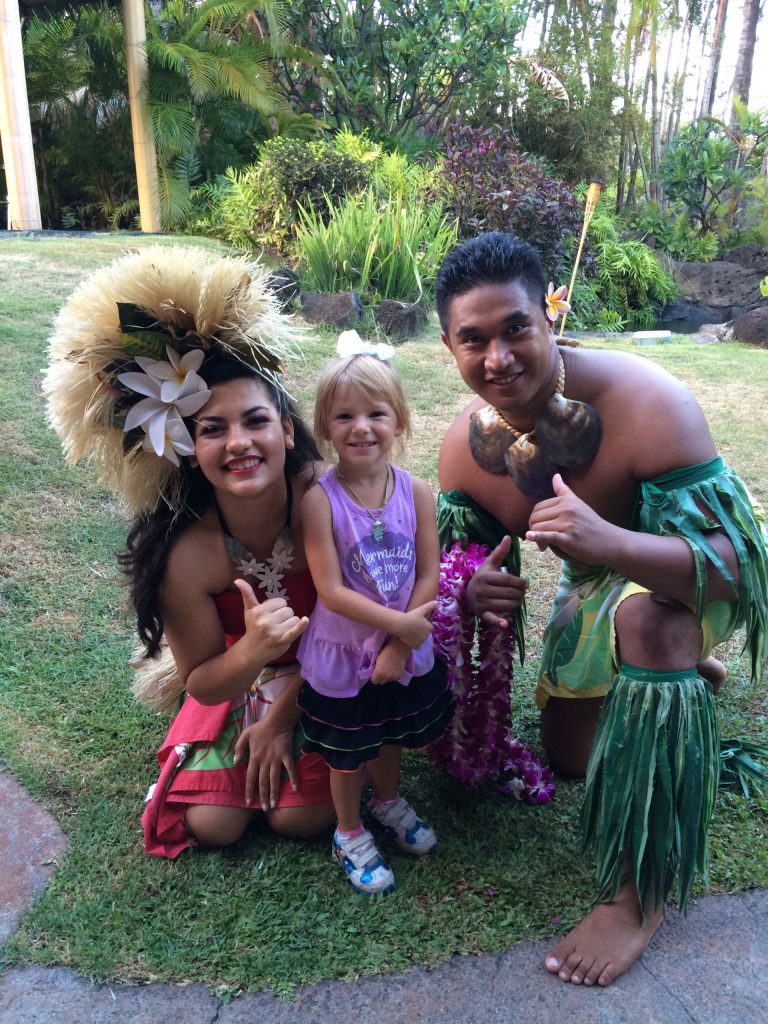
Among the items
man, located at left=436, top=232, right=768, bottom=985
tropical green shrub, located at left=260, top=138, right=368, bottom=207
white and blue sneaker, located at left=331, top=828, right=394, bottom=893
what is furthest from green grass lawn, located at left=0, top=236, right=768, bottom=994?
tropical green shrub, located at left=260, top=138, right=368, bottom=207

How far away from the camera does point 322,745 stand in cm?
184

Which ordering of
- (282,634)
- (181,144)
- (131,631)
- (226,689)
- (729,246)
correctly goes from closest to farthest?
(282,634) → (226,689) → (131,631) → (181,144) → (729,246)

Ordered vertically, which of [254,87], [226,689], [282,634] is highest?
[254,87]

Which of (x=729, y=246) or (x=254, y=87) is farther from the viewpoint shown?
(x=729, y=246)

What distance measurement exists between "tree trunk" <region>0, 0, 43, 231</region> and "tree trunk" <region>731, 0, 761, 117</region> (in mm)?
13817

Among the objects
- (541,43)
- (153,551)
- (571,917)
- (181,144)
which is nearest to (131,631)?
(153,551)

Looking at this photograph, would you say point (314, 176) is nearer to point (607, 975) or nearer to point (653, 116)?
point (607, 975)

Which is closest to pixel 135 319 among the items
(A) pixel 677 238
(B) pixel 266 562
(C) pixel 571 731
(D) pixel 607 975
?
(B) pixel 266 562

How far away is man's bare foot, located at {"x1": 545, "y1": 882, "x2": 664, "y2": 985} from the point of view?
65.0 inches

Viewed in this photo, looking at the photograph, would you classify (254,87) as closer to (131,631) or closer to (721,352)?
(721,352)

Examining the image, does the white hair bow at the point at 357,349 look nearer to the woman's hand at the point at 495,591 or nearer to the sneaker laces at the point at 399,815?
the woman's hand at the point at 495,591

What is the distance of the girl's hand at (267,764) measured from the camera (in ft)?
6.58

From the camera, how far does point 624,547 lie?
A: 1662 millimetres

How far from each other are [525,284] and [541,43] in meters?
15.6
